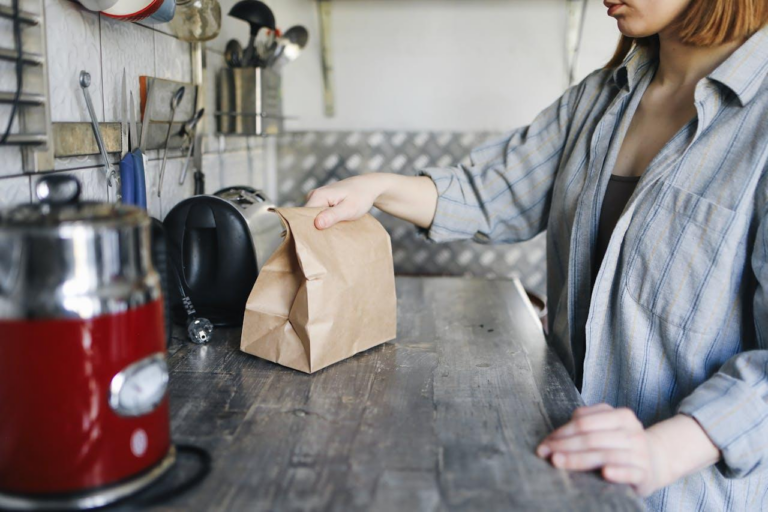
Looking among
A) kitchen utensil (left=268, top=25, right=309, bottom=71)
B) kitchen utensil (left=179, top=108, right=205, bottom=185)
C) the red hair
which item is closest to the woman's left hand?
the red hair

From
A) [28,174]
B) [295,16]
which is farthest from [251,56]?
[28,174]

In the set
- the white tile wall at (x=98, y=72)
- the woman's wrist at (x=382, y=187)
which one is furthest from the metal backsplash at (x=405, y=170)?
the woman's wrist at (x=382, y=187)

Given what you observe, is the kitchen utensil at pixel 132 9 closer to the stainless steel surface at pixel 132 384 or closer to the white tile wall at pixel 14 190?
the white tile wall at pixel 14 190

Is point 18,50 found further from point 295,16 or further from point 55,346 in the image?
point 295,16

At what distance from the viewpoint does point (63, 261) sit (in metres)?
0.58

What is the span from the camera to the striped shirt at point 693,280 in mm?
830

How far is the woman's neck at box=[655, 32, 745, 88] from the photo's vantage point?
3.55 feet

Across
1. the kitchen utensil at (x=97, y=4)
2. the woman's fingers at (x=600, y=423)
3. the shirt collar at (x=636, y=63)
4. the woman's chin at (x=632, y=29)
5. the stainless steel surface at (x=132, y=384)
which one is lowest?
the woman's fingers at (x=600, y=423)

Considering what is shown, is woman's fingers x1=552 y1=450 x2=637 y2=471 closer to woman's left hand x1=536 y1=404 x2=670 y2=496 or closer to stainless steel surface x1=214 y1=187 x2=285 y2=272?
woman's left hand x1=536 y1=404 x2=670 y2=496

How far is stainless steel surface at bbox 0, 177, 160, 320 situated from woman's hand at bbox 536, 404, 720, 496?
478mm

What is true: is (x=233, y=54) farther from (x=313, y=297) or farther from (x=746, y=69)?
(x=746, y=69)

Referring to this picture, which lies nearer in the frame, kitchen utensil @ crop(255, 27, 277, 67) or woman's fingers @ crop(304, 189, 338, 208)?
woman's fingers @ crop(304, 189, 338, 208)

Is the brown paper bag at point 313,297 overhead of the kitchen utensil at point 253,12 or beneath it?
beneath

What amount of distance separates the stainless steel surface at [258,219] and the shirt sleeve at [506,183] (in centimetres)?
32
